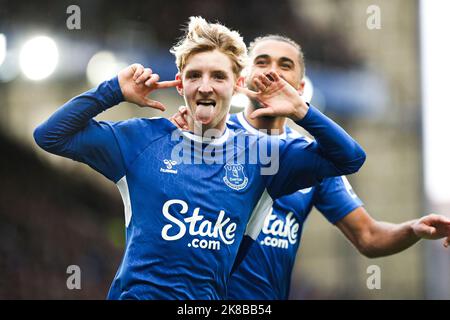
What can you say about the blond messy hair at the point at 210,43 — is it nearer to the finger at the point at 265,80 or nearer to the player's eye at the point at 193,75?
the player's eye at the point at 193,75

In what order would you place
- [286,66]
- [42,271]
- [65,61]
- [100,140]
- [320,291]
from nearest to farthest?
[100,140] < [286,66] < [42,271] < [65,61] < [320,291]

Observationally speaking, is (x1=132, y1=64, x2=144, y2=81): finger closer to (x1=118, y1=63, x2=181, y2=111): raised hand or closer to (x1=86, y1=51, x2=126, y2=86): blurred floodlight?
(x1=118, y1=63, x2=181, y2=111): raised hand

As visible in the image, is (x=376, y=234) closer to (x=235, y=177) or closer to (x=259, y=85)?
(x=235, y=177)

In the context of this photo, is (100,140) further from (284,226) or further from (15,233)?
(15,233)

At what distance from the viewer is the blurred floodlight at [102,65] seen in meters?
14.7

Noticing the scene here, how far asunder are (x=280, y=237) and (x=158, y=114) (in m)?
8.66

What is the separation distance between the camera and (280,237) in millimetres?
5816

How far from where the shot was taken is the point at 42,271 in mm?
13109

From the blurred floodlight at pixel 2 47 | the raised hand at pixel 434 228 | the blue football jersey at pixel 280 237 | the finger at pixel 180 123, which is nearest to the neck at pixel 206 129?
the finger at pixel 180 123

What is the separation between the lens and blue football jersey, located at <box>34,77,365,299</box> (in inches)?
173

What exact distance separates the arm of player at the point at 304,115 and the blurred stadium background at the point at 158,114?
583 centimetres

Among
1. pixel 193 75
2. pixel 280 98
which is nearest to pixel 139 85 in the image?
pixel 193 75
